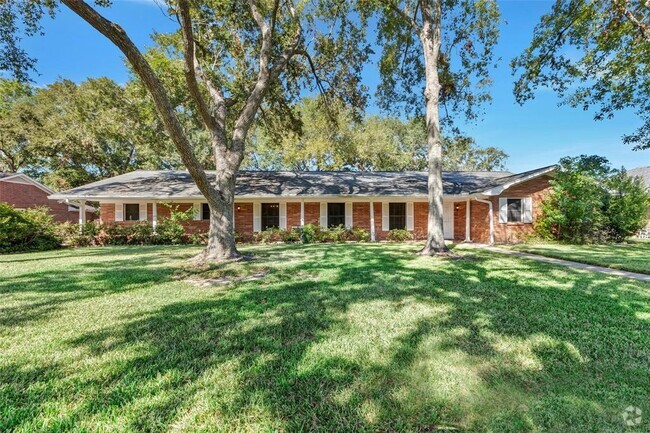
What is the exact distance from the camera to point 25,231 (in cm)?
1109

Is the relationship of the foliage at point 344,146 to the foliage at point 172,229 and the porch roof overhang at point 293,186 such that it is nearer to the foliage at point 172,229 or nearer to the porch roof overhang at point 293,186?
the porch roof overhang at point 293,186

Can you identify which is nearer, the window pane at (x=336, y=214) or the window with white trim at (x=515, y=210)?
the window with white trim at (x=515, y=210)

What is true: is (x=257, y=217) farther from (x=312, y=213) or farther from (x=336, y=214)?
(x=336, y=214)

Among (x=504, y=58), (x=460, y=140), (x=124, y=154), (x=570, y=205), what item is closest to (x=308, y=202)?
(x=460, y=140)

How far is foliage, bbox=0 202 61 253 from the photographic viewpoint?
1066 centimetres

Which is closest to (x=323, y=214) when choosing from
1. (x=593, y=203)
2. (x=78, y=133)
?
(x=593, y=203)

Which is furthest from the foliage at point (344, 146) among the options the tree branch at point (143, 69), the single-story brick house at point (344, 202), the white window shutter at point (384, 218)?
the tree branch at point (143, 69)

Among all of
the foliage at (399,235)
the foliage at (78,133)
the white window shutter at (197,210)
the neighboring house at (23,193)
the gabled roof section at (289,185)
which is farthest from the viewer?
the neighboring house at (23,193)

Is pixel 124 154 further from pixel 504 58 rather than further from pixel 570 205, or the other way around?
pixel 570 205

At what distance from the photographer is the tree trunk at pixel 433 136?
9188 mm

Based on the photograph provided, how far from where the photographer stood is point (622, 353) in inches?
108

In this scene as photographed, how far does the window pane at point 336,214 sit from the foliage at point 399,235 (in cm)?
259

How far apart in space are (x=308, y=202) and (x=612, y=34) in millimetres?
13312

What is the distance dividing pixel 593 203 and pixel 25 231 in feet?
76.5
